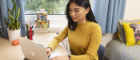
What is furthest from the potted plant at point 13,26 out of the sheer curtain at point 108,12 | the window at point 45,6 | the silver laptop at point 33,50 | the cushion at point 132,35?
the cushion at point 132,35

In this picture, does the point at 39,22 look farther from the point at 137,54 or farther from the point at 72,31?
the point at 137,54

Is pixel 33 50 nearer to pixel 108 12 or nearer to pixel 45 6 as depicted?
pixel 45 6

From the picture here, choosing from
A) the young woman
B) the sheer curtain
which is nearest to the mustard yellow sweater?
the young woman

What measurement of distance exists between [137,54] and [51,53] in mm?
1233

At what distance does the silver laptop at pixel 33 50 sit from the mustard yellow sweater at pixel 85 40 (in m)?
0.22

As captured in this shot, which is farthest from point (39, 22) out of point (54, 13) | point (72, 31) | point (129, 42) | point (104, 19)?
point (129, 42)

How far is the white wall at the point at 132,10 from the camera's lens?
1.88 m

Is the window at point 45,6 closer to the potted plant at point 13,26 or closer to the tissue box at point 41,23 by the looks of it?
the tissue box at point 41,23

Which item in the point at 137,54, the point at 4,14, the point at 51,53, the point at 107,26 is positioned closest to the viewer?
the point at 51,53

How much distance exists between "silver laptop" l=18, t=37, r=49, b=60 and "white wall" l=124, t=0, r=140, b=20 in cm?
174

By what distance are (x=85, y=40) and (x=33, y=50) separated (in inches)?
19.7

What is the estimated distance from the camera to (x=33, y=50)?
782 mm

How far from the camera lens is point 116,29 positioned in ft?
5.95

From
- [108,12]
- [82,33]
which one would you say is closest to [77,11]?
[82,33]
